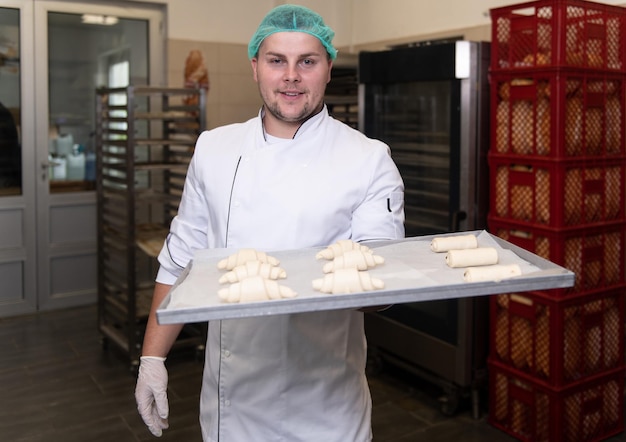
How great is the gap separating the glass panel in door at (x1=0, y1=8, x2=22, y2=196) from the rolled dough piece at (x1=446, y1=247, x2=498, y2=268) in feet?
13.9

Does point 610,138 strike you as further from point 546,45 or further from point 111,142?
point 111,142

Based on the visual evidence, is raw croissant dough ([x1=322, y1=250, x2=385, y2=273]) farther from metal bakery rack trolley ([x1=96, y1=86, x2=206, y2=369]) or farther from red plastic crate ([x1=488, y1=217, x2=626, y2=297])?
metal bakery rack trolley ([x1=96, y1=86, x2=206, y2=369])

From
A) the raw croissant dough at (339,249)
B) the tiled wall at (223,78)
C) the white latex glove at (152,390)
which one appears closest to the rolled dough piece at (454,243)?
the raw croissant dough at (339,249)

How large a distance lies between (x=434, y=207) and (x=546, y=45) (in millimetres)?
944

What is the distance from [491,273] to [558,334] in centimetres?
172

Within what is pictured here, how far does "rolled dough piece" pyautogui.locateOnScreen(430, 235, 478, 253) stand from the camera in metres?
1.59

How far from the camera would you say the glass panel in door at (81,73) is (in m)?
5.07

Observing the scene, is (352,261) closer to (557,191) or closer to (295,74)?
(295,74)

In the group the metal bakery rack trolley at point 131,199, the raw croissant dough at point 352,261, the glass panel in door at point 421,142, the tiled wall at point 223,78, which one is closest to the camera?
the raw croissant dough at point 352,261

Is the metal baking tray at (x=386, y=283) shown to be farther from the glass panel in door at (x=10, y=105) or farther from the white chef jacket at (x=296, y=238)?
the glass panel in door at (x=10, y=105)

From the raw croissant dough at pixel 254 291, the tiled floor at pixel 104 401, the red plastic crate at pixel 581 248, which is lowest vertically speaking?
the tiled floor at pixel 104 401

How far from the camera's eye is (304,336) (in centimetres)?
169

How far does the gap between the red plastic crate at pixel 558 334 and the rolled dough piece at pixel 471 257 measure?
1.50 meters

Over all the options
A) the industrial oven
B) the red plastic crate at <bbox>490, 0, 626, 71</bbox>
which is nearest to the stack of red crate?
the red plastic crate at <bbox>490, 0, 626, 71</bbox>
